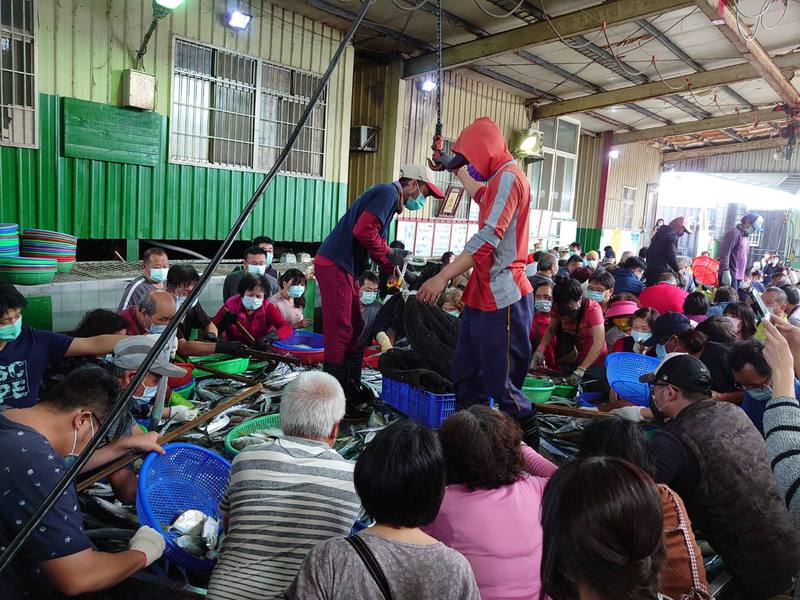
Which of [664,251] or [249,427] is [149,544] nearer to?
[249,427]

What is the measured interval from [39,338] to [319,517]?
2291 mm

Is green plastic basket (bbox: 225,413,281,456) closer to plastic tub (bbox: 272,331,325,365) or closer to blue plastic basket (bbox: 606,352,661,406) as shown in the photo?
plastic tub (bbox: 272,331,325,365)

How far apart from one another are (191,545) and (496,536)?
1.26 m

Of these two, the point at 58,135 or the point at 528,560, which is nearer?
the point at 528,560

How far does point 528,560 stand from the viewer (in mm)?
1828

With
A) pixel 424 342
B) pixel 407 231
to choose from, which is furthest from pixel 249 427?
pixel 407 231

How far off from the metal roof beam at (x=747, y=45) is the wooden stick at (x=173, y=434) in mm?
6824

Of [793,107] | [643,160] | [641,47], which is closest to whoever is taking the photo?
[641,47]

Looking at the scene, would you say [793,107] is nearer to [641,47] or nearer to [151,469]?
[641,47]

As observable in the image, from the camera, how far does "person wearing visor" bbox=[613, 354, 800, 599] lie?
219 centimetres

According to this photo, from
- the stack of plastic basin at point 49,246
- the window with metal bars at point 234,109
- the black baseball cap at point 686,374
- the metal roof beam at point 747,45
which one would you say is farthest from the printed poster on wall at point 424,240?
the black baseball cap at point 686,374

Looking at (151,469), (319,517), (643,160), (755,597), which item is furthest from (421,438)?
(643,160)

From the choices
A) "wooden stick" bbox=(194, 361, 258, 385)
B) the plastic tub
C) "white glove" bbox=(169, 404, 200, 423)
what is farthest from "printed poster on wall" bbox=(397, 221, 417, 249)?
"white glove" bbox=(169, 404, 200, 423)

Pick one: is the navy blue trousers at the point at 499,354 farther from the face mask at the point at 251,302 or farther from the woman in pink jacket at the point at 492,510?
the face mask at the point at 251,302
